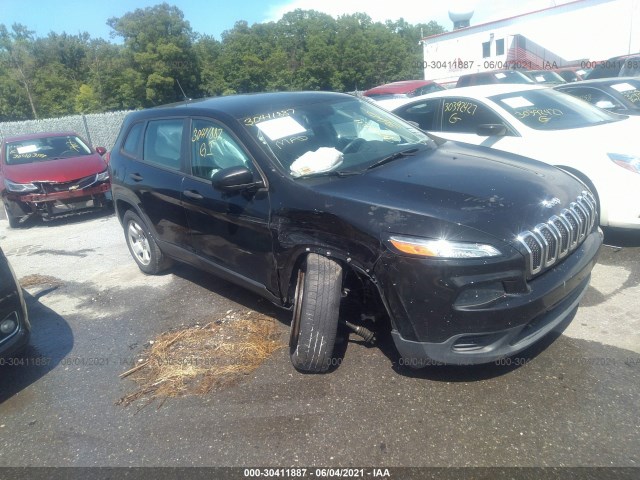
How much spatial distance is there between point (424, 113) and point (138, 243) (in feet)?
12.3

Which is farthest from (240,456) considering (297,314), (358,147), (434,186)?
(358,147)

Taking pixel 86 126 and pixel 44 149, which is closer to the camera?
pixel 44 149

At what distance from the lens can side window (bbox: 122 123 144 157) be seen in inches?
201

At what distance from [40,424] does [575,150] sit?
494 centimetres

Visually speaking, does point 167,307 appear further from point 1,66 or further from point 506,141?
point 1,66

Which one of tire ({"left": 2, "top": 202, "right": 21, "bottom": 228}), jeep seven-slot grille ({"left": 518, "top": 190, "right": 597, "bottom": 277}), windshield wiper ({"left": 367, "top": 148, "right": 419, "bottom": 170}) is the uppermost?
windshield wiper ({"left": 367, "top": 148, "right": 419, "bottom": 170})

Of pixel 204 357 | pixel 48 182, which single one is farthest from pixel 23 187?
pixel 204 357

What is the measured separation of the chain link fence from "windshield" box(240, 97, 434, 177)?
15.8m

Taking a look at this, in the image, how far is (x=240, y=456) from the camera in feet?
9.16

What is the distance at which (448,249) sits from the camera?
2738mm

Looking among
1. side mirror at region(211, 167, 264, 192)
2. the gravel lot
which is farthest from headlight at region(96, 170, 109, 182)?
side mirror at region(211, 167, 264, 192)

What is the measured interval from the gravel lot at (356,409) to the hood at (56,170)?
4.84 meters

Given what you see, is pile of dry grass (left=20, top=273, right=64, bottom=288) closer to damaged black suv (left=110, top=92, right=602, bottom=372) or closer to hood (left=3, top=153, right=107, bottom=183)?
damaged black suv (left=110, top=92, right=602, bottom=372)

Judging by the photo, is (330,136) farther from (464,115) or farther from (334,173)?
(464,115)
